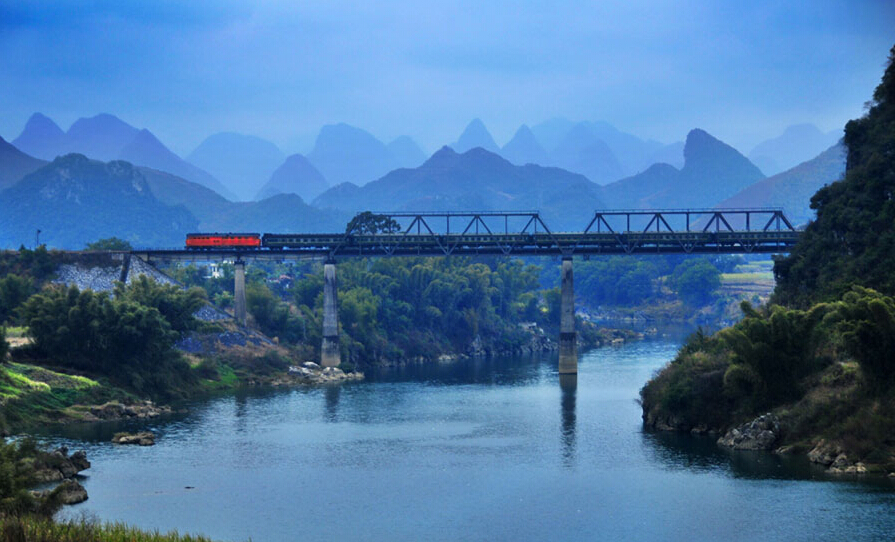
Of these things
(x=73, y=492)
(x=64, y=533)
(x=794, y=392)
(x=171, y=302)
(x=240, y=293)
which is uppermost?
(x=240, y=293)

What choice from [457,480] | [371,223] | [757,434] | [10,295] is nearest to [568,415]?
[757,434]

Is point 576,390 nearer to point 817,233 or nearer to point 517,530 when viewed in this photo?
point 817,233

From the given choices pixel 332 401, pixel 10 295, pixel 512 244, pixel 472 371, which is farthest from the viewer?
pixel 512 244

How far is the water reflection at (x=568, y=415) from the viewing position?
6800 cm

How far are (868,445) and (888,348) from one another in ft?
17.8

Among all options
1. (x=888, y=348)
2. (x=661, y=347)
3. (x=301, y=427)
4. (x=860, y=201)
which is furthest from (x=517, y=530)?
(x=661, y=347)

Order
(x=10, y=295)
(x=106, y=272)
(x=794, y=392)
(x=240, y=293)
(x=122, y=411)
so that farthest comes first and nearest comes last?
(x=240, y=293) → (x=106, y=272) → (x=10, y=295) → (x=122, y=411) → (x=794, y=392)

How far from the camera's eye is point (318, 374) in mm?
117750

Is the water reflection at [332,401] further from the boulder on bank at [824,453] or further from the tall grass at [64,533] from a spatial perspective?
the tall grass at [64,533]

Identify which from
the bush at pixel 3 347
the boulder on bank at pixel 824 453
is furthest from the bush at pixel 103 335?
the boulder on bank at pixel 824 453

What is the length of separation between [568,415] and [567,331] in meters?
35.8

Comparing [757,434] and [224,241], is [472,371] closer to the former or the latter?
[224,241]

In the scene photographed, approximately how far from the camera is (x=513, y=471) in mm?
63562

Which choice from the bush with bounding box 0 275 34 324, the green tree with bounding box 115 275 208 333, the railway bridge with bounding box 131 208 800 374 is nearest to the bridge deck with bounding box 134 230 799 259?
the railway bridge with bounding box 131 208 800 374
